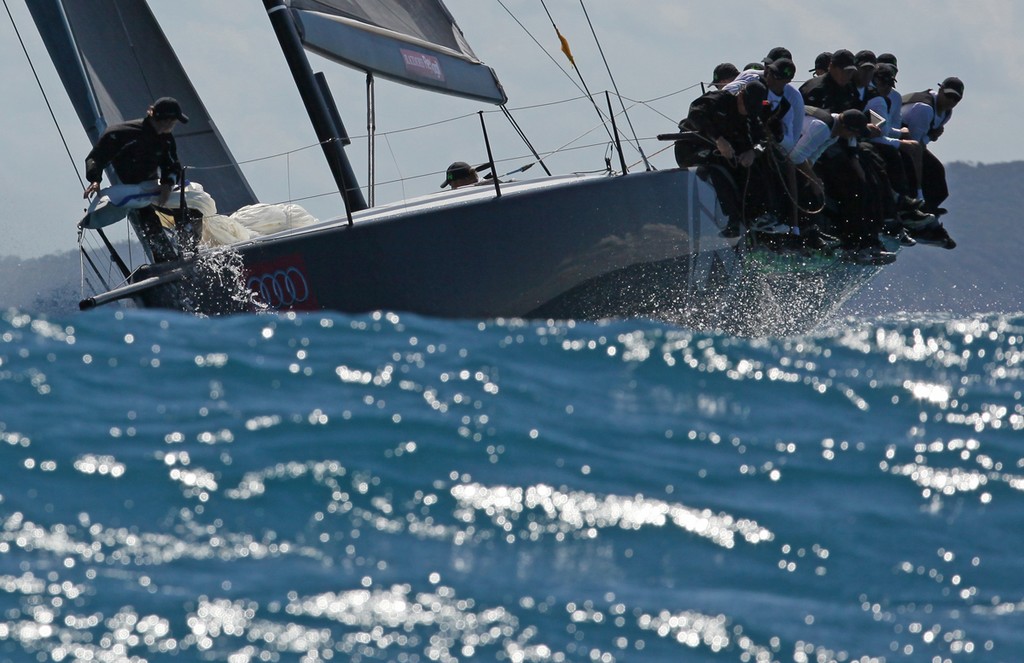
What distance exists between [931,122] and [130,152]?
523 centimetres

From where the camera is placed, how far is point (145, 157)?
731cm

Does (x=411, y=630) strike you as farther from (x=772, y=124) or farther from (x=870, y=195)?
(x=870, y=195)

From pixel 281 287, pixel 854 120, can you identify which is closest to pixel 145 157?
pixel 281 287

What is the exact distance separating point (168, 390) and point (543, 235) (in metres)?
2.58

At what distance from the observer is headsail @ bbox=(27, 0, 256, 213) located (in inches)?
403

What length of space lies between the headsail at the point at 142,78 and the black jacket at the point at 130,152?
257 cm

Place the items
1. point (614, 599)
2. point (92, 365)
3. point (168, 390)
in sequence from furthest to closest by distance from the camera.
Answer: point (92, 365)
point (168, 390)
point (614, 599)

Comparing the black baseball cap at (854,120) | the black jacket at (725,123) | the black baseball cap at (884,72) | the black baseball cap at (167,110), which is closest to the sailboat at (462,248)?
the black jacket at (725,123)

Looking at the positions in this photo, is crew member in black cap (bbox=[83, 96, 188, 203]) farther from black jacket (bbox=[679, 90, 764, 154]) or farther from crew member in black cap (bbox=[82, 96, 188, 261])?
black jacket (bbox=[679, 90, 764, 154])

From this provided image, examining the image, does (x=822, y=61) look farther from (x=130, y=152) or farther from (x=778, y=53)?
(x=130, y=152)

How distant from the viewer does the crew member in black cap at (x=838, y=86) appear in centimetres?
893

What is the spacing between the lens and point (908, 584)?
3467 millimetres

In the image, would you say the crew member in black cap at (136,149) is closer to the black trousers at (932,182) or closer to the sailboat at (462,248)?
the sailboat at (462,248)

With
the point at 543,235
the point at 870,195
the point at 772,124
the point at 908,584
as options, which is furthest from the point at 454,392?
the point at 870,195
